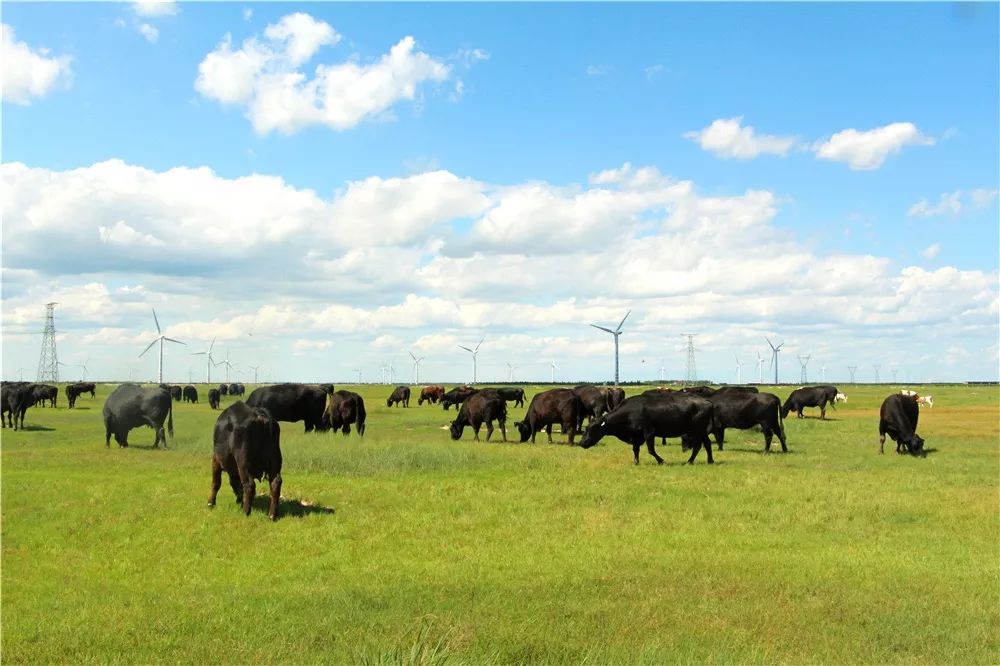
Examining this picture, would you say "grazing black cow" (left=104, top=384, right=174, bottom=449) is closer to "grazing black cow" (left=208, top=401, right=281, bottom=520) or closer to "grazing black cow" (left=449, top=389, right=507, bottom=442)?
"grazing black cow" (left=449, top=389, right=507, bottom=442)

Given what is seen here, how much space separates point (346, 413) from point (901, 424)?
21.6 metres

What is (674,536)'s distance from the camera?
1408 centimetres

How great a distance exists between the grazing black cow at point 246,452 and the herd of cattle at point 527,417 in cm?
2

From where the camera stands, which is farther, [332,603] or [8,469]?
[8,469]

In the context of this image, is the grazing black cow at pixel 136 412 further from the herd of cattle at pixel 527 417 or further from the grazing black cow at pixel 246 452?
the grazing black cow at pixel 246 452

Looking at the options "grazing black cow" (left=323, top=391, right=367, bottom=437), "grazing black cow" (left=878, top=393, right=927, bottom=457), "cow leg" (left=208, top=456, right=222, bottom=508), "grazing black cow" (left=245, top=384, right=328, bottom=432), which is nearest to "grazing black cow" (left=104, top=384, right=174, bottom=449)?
"grazing black cow" (left=245, top=384, right=328, bottom=432)

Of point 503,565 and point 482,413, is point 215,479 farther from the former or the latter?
point 482,413

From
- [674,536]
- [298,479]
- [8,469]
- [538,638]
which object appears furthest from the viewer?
[8,469]

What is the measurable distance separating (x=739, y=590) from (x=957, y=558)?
460 centimetres

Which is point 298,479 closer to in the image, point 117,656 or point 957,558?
point 117,656

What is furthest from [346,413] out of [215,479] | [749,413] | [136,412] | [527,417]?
[215,479]

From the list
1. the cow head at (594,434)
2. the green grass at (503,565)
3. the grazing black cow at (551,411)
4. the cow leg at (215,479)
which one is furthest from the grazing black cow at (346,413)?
the cow leg at (215,479)

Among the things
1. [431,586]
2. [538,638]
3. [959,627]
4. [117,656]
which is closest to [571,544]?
[431,586]

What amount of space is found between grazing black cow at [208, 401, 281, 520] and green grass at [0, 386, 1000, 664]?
Answer: 0.45 m
